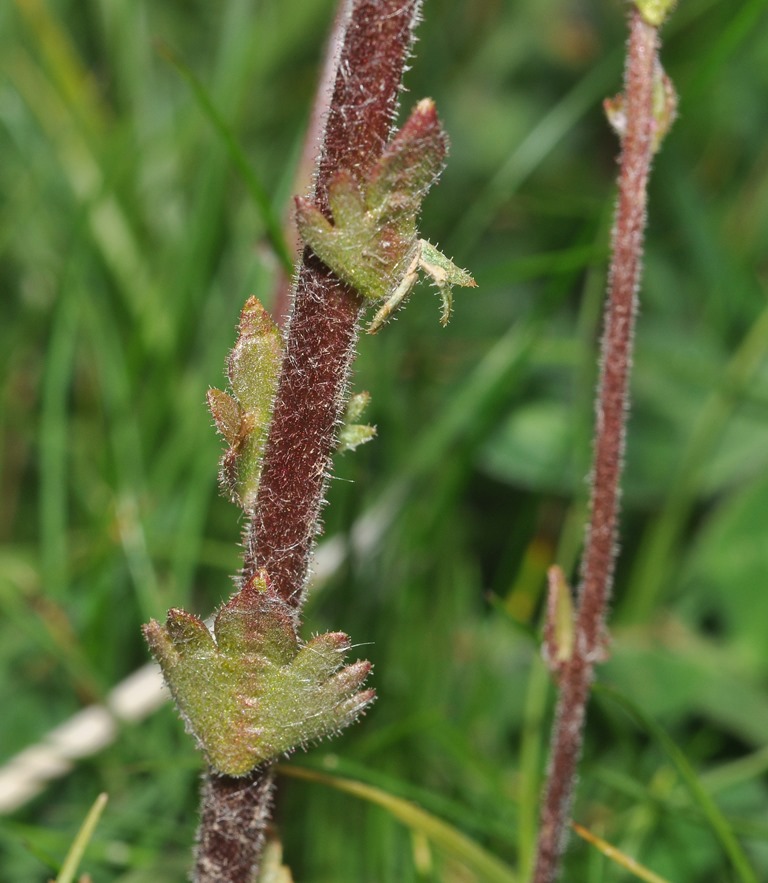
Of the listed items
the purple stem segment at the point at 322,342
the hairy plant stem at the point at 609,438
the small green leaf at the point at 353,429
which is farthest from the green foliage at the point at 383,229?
the hairy plant stem at the point at 609,438

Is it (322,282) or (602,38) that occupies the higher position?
(602,38)

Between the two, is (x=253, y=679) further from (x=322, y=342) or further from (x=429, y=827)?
(x=429, y=827)

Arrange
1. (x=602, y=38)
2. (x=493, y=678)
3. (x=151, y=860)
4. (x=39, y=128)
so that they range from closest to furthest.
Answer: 1. (x=151, y=860)
2. (x=493, y=678)
3. (x=39, y=128)
4. (x=602, y=38)

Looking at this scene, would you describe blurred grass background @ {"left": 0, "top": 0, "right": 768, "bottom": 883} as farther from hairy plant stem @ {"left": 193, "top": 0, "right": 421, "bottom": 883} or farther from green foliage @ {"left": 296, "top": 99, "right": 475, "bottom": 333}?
green foliage @ {"left": 296, "top": 99, "right": 475, "bottom": 333}

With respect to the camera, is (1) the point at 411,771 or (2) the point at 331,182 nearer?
(2) the point at 331,182

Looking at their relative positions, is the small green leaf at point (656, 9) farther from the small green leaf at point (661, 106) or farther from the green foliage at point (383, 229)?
the green foliage at point (383, 229)

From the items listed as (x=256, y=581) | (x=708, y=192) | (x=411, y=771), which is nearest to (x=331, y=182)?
(x=256, y=581)

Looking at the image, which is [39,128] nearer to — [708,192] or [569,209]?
[569,209]

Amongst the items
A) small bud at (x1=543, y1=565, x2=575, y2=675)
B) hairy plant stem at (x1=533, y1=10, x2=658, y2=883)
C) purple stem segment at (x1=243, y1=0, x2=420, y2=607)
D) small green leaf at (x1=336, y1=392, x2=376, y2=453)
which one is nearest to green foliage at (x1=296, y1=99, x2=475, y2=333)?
purple stem segment at (x1=243, y1=0, x2=420, y2=607)
